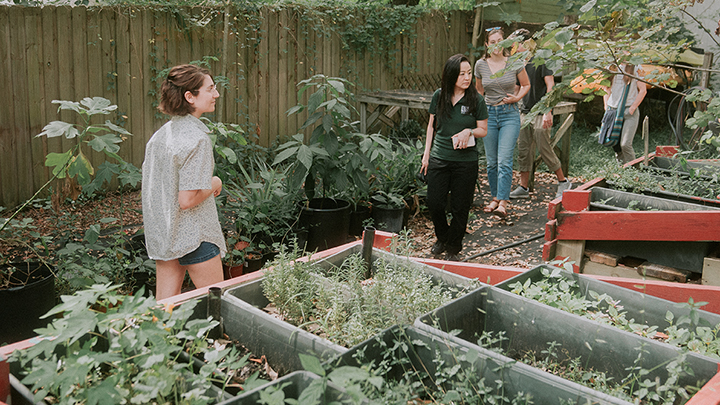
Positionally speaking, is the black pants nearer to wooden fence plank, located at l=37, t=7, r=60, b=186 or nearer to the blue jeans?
the blue jeans

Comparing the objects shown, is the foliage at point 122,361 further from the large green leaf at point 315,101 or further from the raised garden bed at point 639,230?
the large green leaf at point 315,101

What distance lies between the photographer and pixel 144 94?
22.7 ft

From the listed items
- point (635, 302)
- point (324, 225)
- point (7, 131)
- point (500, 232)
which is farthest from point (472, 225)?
point (7, 131)

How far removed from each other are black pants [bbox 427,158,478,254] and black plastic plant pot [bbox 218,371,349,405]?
3.69m

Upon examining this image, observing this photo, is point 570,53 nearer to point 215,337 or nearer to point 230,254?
point 215,337

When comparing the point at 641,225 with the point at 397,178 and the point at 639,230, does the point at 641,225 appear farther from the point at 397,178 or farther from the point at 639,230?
the point at 397,178

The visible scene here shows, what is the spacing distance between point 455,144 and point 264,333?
3.27 meters

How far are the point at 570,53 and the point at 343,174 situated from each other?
288cm

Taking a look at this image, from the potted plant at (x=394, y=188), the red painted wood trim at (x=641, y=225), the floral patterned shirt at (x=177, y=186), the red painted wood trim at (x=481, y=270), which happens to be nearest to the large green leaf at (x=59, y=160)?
the floral patterned shirt at (x=177, y=186)

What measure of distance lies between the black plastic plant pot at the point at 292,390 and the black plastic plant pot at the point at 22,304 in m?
2.28

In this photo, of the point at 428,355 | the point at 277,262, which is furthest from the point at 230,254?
the point at 428,355

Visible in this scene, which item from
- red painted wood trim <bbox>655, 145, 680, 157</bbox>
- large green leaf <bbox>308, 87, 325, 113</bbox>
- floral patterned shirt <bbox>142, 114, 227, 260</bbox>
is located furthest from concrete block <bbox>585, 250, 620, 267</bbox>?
large green leaf <bbox>308, 87, 325, 113</bbox>

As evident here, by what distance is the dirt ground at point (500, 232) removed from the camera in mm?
5387

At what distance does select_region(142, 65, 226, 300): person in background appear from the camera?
2.92 meters
